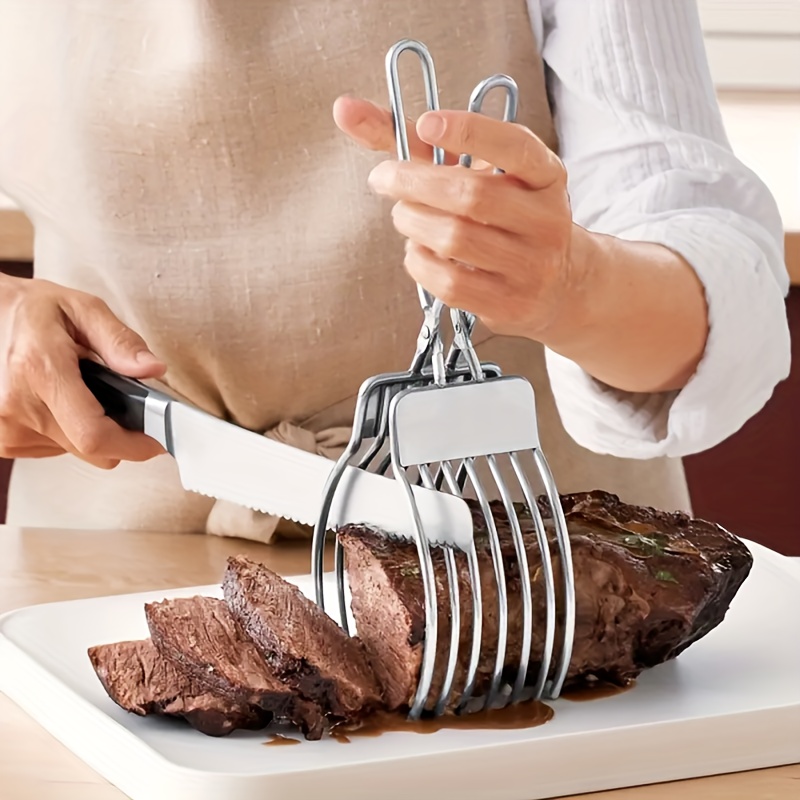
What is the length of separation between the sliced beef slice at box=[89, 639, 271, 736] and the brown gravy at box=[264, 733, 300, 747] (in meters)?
0.02

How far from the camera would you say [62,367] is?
1342mm

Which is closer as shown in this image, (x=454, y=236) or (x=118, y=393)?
(x=454, y=236)

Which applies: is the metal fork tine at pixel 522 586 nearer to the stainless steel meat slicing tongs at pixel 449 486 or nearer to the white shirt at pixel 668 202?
the stainless steel meat slicing tongs at pixel 449 486

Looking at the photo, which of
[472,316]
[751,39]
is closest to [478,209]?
[472,316]

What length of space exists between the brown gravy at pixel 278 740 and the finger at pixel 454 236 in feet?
1.23

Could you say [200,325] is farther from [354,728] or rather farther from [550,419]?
[354,728]

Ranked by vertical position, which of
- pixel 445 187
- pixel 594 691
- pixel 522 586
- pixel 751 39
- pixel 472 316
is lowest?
pixel 594 691

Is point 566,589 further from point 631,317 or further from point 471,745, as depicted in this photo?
point 631,317

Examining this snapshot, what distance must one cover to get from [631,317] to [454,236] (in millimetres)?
355

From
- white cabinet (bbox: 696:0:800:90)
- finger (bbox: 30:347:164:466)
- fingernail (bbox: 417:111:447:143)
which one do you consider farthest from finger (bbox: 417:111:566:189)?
white cabinet (bbox: 696:0:800:90)

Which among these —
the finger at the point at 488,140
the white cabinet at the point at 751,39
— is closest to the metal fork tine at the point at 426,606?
the finger at the point at 488,140

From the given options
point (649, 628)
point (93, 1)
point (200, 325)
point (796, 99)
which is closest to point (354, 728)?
point (649, 628)

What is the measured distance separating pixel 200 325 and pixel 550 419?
18.7 inches

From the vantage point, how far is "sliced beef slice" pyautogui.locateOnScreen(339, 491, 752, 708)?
3.37 ft
